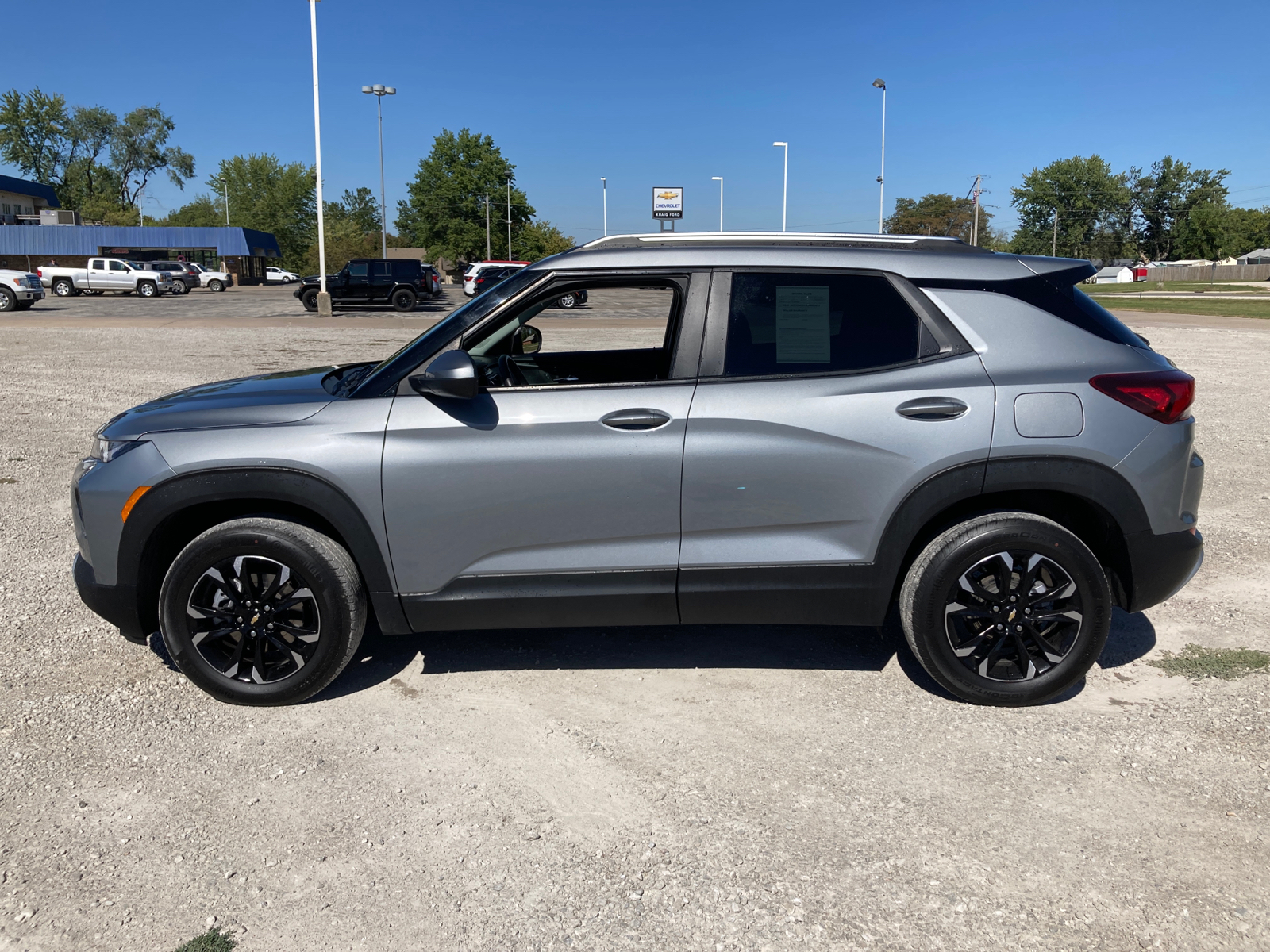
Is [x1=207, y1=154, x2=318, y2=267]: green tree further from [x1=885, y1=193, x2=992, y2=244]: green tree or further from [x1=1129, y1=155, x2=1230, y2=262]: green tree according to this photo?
[x1=1129, y1=155, x2=1230, y2=262]: green tree

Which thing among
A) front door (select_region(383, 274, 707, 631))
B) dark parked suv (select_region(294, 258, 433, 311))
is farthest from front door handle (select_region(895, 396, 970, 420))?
dark parked suv (select_region(294, 258, 433, 311))

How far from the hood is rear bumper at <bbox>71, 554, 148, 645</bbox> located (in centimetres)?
54

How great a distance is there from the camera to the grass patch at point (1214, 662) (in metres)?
4.20

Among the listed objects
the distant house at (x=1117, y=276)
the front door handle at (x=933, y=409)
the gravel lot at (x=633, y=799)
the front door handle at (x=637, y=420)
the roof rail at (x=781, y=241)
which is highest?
the distant house at (x=1117, y=276)

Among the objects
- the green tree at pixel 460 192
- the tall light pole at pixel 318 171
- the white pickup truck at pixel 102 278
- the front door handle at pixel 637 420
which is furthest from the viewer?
the green tree at pixel 460 192

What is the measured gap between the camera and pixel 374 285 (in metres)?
35.2

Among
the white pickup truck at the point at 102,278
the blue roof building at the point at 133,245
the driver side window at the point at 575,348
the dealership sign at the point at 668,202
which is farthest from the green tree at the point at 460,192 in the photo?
the driver side window at the point at 575,348

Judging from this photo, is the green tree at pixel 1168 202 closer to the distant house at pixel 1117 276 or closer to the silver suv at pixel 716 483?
the distant house at pixel 1117 276

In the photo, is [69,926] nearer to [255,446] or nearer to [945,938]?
[255,446]

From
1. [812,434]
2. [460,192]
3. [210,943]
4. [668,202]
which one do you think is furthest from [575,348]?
[668,202]

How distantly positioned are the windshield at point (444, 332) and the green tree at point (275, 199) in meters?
115

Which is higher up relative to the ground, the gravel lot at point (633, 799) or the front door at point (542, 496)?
the front door at point (542, 496)

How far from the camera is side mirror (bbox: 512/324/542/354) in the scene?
4250 mm

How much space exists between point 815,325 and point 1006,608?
128 centimetres
